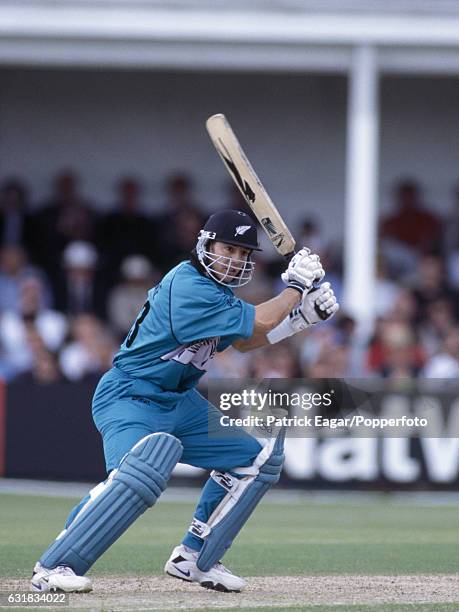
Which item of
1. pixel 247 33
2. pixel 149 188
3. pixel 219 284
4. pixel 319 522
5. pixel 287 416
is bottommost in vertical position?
pixel 319 522

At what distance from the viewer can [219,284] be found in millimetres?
6172

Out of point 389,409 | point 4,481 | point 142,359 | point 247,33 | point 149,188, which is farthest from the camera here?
point 149,188

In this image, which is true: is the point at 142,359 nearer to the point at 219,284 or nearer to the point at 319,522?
the point at 219,284

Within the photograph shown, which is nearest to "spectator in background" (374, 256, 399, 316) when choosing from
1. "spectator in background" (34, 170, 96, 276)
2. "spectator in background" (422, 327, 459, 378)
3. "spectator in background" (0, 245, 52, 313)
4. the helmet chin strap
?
"spectator in background" (422, 327, 459, 378)

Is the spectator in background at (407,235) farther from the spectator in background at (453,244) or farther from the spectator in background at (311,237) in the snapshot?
the spectator in background at (311,237)

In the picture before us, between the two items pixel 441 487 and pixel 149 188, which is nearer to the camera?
pixel 441 487

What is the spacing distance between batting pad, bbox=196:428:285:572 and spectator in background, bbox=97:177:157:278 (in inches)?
346

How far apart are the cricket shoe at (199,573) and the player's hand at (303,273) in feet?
4.57

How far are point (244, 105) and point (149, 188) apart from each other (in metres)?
1.76

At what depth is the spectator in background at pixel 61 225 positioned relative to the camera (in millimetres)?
15016

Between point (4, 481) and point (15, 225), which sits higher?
point (15, 225)

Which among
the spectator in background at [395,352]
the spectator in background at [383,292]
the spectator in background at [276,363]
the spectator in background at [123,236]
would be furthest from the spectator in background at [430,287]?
the spectator in background at [123,236]

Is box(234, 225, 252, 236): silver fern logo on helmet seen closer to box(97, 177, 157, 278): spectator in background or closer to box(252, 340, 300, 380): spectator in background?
box(252, 340, 300, 380): spectator in background

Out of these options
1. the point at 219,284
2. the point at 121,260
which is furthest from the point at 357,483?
the point at 219,284
